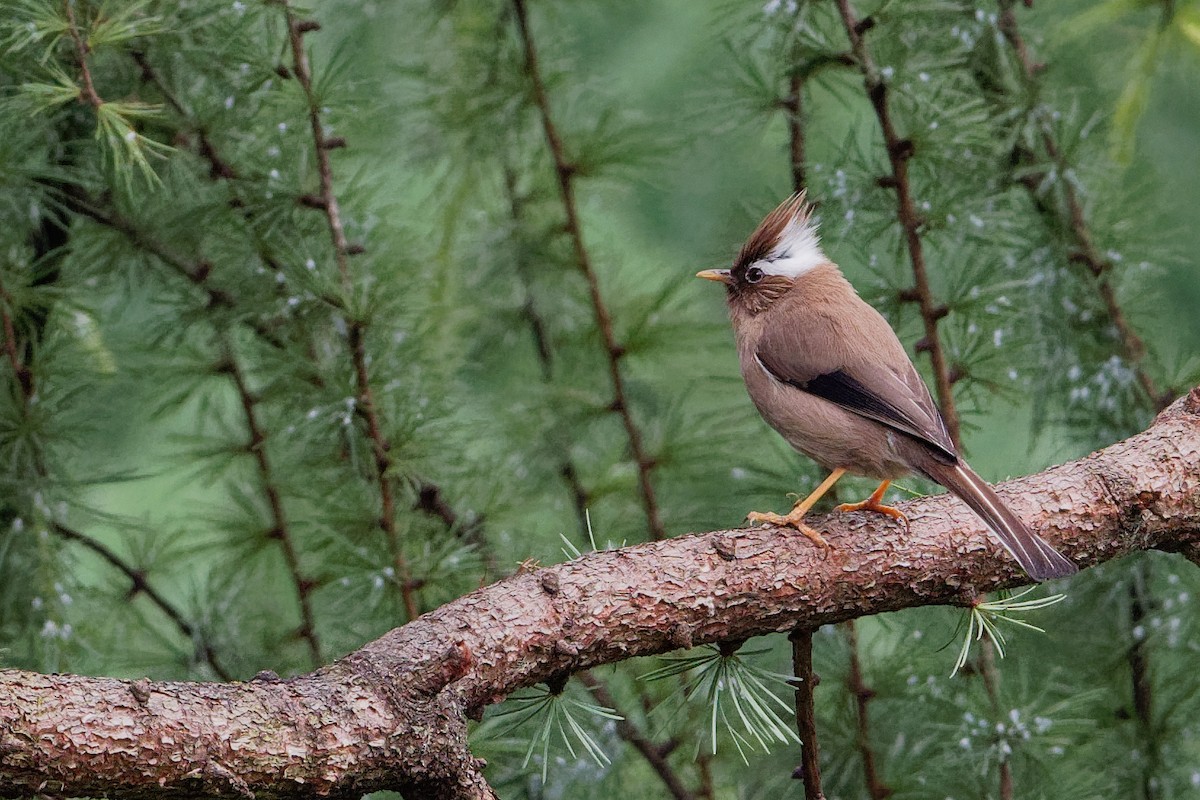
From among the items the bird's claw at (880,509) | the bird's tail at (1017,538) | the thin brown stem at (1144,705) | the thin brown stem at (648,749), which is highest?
the bird's claw at (880,509)

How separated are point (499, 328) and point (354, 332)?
1.55m

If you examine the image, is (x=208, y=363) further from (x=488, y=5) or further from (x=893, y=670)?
(x=893, y=670)

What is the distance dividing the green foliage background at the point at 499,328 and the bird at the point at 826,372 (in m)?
0.15

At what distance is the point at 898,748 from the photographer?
3.68 m

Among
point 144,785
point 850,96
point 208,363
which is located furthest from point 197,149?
point 850,96

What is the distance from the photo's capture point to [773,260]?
390 centimetres

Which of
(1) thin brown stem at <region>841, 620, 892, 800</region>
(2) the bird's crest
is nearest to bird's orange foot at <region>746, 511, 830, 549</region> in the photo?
(1) thin brown stem at <region>841, 620, 892, 800</region>

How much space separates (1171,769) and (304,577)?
8.14 ft

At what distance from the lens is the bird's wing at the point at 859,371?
10.9 ft

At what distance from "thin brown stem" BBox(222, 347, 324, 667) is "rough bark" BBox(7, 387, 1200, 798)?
134 cm

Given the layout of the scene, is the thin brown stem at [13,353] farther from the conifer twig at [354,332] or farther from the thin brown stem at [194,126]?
the conifer twig at [354,332]

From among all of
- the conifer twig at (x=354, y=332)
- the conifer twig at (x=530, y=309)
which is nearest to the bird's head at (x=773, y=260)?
the conifer twig at (x=530, y=309)

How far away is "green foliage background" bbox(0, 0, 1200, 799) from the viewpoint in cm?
337

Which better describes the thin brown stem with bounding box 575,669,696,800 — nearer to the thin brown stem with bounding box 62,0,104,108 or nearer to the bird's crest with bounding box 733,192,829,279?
the bird's crest with bounding box 733,192,829,279
